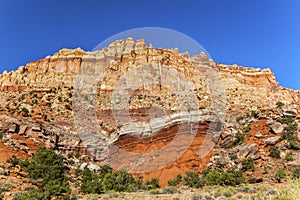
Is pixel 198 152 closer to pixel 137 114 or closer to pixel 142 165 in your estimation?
pixel 142 165

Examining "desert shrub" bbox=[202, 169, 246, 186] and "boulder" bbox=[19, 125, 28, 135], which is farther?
"boulder" bbox=[19, 125, 28, 135]

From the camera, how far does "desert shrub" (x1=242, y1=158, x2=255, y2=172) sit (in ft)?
74.9

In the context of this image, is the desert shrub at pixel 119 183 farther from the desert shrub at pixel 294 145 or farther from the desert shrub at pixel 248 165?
the desert shrub at pixel 294 145

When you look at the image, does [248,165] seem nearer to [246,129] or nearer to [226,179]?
[226,179]

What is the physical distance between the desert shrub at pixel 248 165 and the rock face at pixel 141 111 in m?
0.81

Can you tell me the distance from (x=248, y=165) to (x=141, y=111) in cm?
2743

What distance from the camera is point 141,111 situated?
48.7 m

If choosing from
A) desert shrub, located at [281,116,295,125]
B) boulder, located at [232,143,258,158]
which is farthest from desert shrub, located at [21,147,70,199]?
desert shrub, located at [281,116,295,125]

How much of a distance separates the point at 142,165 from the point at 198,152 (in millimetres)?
5561

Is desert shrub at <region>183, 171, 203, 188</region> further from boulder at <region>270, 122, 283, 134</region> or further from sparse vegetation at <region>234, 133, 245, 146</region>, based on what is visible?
boulder at <region>270, 122, 283, 134</region>

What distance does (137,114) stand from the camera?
158 ft

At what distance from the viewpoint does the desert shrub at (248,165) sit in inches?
899

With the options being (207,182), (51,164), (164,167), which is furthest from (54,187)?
(164,167)

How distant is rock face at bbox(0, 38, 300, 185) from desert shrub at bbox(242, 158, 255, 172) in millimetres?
807
